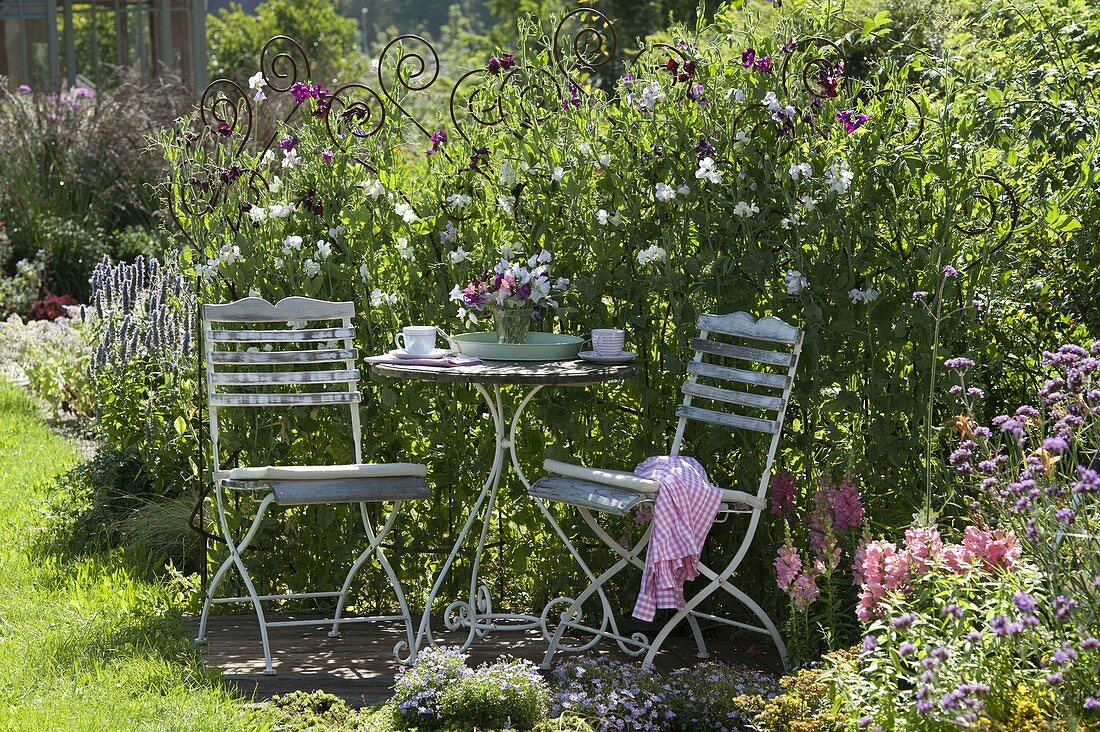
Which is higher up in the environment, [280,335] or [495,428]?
[280,335]

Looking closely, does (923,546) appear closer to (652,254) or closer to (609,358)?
(609,358)

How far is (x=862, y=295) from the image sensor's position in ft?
13.0

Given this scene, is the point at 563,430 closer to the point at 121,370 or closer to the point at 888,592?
the point at 888,592

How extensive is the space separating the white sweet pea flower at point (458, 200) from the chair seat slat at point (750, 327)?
0.89 meters

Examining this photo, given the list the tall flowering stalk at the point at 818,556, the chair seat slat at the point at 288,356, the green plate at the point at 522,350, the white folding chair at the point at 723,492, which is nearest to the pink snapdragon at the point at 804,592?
the tall flowering stalk at the point at 818,556

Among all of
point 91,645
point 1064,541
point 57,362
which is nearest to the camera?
point 1064,541

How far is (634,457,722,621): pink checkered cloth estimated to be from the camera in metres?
3.71

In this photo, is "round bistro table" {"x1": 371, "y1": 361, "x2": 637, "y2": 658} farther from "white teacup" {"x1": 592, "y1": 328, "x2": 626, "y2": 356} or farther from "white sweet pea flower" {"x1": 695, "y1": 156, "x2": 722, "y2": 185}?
"white sweet pea flower" {"x1": 695, "y1": 156, "x2": 722, "y2": 185}

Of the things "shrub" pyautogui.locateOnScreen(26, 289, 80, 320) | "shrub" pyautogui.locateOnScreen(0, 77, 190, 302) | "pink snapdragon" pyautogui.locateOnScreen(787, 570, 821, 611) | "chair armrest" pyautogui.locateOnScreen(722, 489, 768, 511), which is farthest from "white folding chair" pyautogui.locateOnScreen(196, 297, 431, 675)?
"shrub" pyautogui.locateOnScreen(0, 77, 190, 302)

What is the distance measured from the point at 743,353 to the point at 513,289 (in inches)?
28.6

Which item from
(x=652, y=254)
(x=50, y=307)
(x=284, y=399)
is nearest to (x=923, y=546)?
(x=652, y=254)

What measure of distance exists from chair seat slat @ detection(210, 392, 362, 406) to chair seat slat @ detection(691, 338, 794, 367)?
1.12 metres

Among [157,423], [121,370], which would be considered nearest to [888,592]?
[157,423]

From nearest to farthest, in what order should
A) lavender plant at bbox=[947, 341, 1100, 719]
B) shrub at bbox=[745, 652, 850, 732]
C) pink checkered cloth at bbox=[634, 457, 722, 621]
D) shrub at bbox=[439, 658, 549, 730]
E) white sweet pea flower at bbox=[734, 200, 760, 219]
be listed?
lavender plant at bbox=[947, 341, 1100, 719]
shrub at bbox=[745, 652, 850, 732]
shrub at bbox=[439, 658, 549, 730]
pink checkered cloth at bbox=[634, 457, 722, 621]
white sweet pea flower at bbox=[734, 200, 760, 219]
